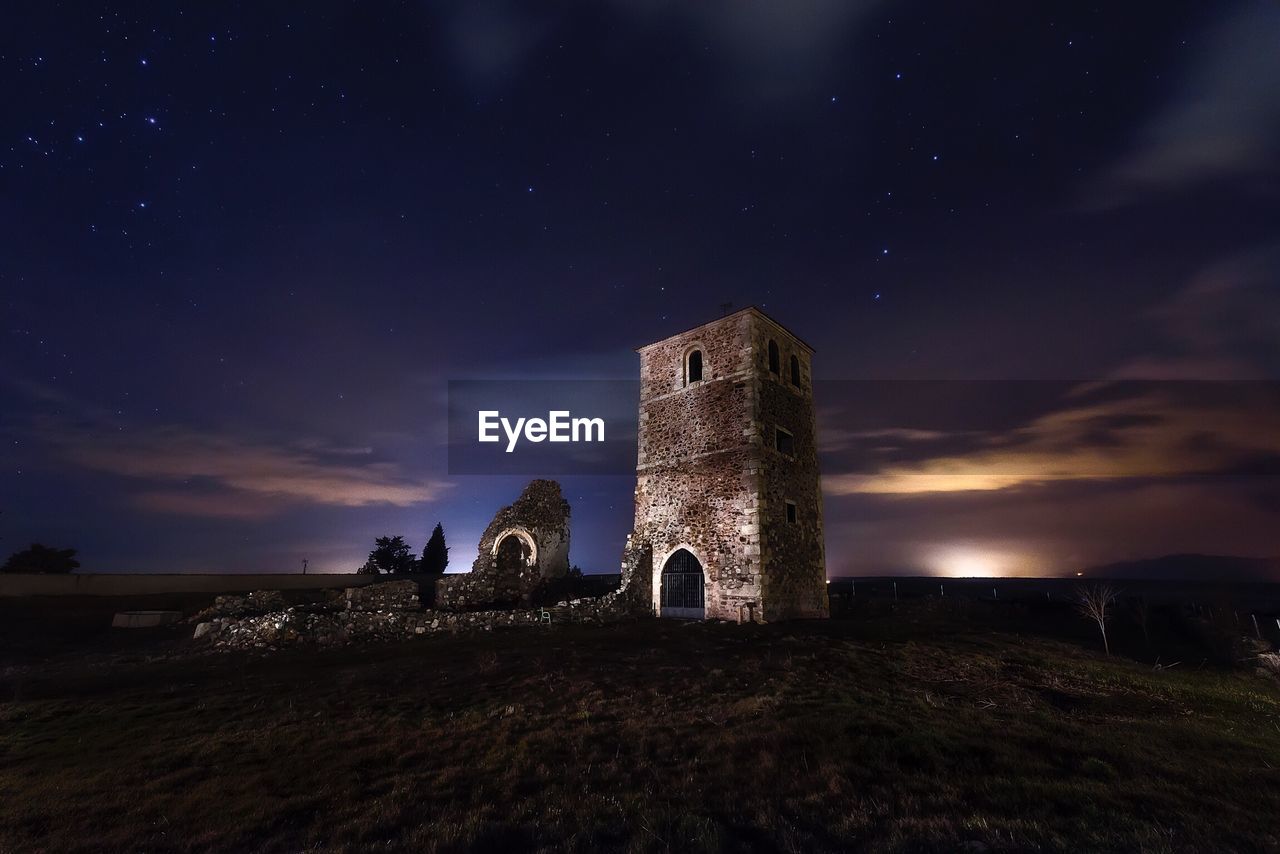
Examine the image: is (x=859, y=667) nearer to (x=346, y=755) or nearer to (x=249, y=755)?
(x=346, y=755)

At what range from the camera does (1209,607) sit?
3009cm

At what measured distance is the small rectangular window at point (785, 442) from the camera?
75.5 feet

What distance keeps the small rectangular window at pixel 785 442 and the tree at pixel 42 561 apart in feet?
143

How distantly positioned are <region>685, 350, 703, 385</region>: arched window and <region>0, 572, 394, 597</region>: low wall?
2692cm

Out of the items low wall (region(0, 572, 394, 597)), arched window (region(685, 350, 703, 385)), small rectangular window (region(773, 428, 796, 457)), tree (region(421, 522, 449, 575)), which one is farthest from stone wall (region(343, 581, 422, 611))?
tree (region(421, 522, 449, 575))

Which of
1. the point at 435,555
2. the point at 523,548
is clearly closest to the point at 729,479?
the point at 523,548

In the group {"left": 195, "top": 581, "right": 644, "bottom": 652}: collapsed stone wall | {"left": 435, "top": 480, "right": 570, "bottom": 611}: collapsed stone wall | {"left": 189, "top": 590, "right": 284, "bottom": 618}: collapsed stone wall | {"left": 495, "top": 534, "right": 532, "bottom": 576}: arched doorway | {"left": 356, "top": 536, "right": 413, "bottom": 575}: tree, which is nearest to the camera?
{"left": 195, "top": 581, "right": 644, "bottom": 652}: collapsed stone wall

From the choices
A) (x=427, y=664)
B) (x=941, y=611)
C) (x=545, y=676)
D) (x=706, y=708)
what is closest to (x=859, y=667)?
(x=706, y=708)

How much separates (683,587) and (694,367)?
32.1ft

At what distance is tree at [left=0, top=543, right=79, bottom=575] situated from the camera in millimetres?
32375

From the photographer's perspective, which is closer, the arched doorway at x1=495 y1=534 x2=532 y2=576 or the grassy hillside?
the grassy hillside

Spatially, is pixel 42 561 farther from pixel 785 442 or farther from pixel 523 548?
pixel 785 442

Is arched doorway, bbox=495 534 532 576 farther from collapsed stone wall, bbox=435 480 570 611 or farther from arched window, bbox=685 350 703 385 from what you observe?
arched window, bbox=685 350 703 385

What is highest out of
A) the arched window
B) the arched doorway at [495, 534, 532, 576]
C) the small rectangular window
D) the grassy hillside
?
the arched window
